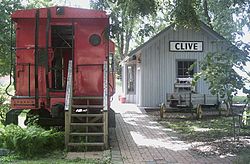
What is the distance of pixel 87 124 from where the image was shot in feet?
30.7

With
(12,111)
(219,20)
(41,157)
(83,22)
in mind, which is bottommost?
(41,157)

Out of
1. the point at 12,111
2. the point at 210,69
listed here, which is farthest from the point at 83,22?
the point at 210,69

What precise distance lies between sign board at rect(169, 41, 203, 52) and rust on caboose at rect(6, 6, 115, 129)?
10.6 m

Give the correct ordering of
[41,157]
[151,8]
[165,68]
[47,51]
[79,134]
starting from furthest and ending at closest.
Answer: [165,68] < [151,8] < [47,51] < [79,134] < [41,157]

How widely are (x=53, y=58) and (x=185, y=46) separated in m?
11.5

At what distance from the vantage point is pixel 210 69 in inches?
327

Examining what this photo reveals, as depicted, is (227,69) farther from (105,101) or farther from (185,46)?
(185,46)

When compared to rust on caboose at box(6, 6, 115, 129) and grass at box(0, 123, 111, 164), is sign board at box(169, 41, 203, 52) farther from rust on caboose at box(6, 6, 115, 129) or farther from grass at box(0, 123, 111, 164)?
grass at box(0, 123, 111, 164)

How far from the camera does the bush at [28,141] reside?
8281 mm

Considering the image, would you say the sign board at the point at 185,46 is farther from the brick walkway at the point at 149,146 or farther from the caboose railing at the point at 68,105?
the caboose railing at the point at 68,105

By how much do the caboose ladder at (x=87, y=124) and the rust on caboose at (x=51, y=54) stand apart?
0.21 m

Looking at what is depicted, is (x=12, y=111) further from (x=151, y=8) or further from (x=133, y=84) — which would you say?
(x=133, y=84)

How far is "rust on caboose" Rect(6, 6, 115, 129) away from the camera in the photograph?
10.0 meters

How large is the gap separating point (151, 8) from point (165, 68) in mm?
8829
